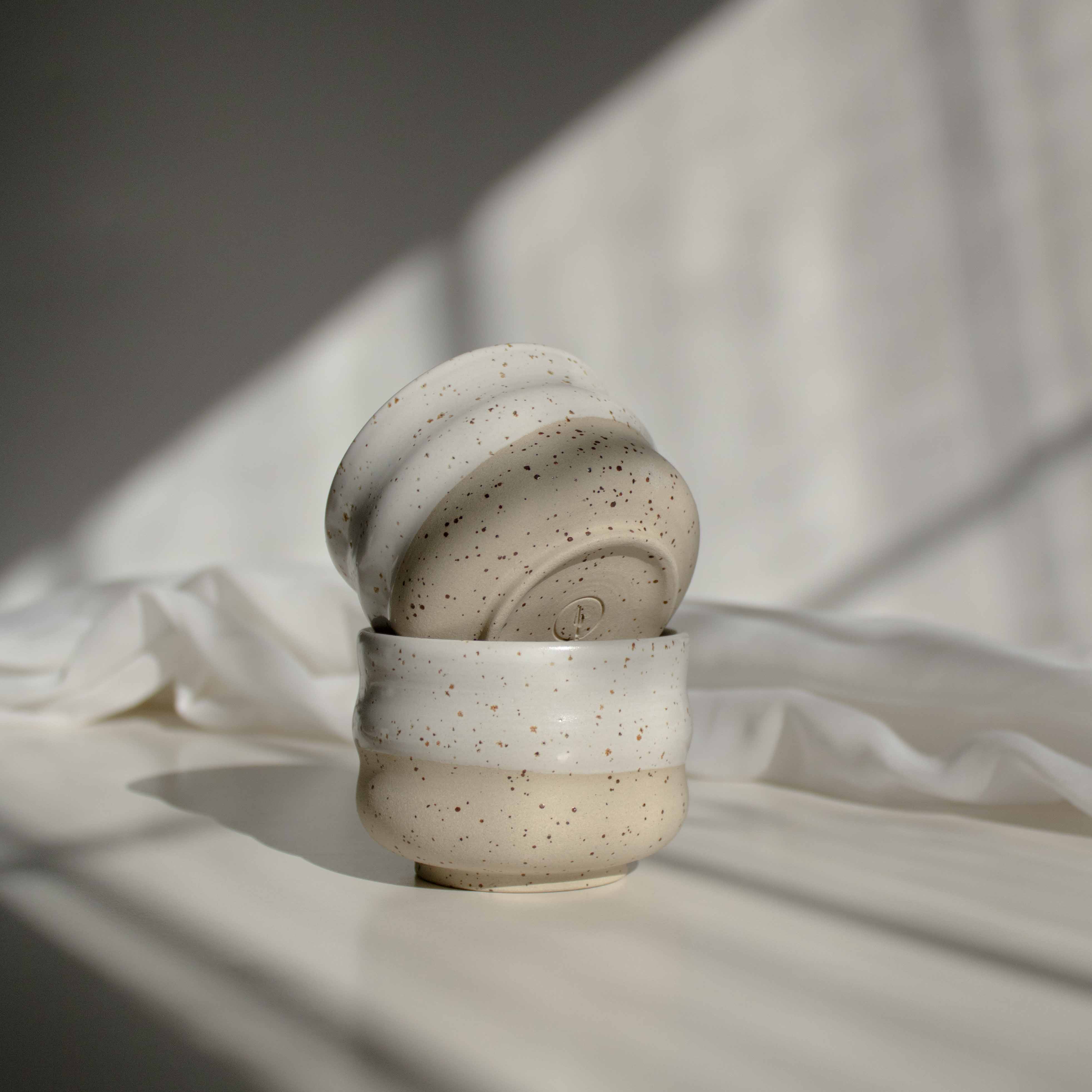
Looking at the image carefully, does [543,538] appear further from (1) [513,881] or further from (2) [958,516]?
Answer: (2) [958,516]

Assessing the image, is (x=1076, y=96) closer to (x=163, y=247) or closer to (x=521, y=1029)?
(x=163, y=247)

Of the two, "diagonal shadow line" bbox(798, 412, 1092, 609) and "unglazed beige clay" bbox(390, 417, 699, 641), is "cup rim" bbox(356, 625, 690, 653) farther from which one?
"diagonal shadow line" bbox(798, 412, 1092, 609)

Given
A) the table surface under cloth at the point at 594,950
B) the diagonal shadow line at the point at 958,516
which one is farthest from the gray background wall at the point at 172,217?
the table surface under cloth at the point at 594,950

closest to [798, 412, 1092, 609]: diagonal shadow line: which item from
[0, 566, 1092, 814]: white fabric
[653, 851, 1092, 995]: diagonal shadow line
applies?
[0, 566, 1092, 814]: white fabric

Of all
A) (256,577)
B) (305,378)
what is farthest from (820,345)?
(256,577)

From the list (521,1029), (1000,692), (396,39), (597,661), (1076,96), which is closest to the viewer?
(521,1029)

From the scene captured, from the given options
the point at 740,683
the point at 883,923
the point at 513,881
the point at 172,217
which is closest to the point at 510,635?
the point at 513,881
